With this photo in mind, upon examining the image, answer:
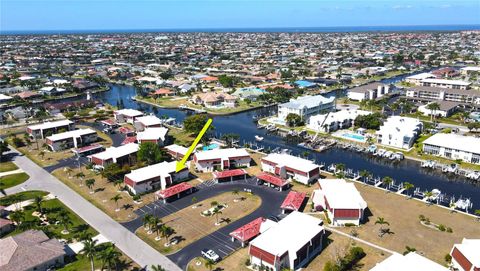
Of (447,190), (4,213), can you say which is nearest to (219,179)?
(4,213)

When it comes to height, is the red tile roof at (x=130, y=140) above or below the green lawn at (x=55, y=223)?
above

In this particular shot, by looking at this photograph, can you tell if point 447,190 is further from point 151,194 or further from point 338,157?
point 151,194

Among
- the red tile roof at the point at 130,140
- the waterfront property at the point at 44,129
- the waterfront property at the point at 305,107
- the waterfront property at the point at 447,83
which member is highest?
the waterfront property at the point at 447,83

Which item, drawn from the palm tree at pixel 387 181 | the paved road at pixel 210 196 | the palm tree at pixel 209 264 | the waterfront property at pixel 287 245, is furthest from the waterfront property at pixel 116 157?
the palm tree at pixel 387 181

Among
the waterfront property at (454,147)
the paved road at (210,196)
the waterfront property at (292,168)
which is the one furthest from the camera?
the waterfront property at (454,147)

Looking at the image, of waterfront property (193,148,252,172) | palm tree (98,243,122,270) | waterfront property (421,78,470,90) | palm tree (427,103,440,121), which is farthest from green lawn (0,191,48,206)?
waterfront property (421,78,470,90)

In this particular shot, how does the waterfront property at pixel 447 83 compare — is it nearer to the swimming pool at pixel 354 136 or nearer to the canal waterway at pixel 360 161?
the canal waterway at pixel 360 161
